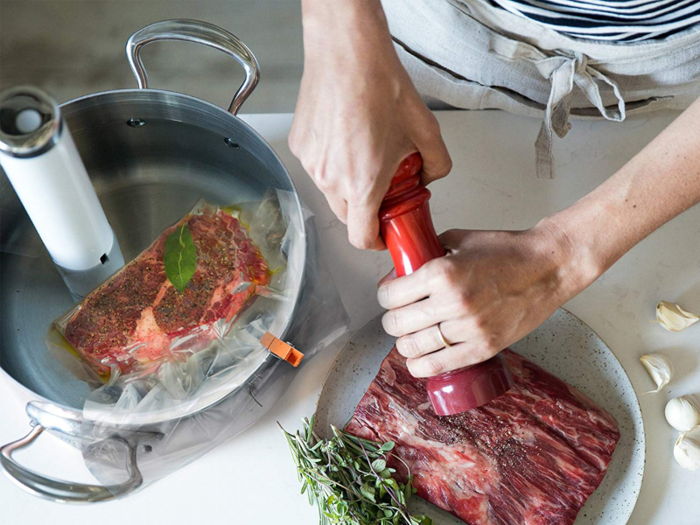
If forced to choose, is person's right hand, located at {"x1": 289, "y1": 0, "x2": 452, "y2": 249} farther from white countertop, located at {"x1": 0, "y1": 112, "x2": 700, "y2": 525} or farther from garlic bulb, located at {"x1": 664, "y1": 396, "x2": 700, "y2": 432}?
garlic bulb, located at {"x1": 664, "y1": 396, "x2": 700, "y2": 432}

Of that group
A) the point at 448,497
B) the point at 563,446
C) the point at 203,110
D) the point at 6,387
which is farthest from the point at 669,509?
the point at 6,387

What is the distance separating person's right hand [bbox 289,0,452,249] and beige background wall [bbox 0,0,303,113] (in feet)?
2.19

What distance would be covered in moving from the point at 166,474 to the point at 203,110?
1.57 ft

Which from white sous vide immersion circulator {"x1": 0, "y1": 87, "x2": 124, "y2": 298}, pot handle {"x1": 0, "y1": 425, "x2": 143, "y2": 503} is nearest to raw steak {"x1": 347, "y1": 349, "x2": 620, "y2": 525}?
pot handle {"x1": 0, "y1": 425, "x2": 143, "y2": 503}

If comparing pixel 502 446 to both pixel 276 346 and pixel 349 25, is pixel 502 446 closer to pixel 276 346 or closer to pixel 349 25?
pixel 276 346

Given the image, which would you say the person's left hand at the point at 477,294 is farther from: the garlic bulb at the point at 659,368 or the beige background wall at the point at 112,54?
the beige background wall at the point at 112,54

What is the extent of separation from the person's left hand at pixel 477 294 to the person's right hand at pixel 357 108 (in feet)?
0.33

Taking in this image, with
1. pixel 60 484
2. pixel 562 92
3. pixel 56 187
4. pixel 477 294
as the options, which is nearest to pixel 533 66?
pixel 562 92

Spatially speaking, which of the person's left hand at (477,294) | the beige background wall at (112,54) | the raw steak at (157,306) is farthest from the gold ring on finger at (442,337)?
the beige background wall at (112,54)

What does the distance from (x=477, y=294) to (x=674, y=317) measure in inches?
15.4

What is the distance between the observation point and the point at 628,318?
901 mm

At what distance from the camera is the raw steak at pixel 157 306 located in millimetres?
787

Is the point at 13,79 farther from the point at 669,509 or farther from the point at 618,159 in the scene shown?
the point at 669,509

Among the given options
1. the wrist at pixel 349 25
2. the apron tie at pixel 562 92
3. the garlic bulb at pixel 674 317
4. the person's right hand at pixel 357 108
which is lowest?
the garlic bulb at pixel 674 317
